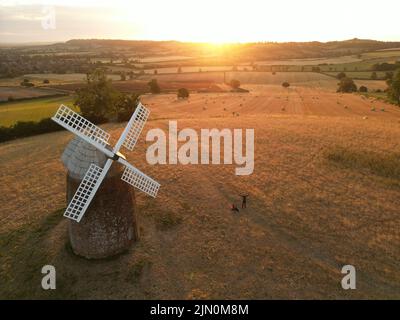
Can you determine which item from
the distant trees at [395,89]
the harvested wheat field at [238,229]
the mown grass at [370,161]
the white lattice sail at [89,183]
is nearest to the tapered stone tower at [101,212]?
the white lattice sail at [89,183]

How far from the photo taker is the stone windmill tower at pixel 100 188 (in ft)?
51.1

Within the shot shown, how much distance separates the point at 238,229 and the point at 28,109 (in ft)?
161

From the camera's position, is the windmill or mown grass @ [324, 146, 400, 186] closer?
the windmill

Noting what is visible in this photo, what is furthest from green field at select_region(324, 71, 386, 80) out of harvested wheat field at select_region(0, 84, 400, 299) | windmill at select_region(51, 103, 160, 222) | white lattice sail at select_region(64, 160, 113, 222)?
white lattice sail at select_region(64, 160, 113, 222)

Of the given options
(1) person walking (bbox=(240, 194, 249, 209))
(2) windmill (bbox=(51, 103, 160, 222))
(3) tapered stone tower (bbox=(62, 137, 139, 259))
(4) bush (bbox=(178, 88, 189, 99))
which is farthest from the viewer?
(4) bush (bbox=(178, 88, 189, 99))

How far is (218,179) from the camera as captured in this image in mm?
25844

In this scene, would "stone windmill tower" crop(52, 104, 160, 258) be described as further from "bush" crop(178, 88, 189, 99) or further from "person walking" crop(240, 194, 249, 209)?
"bush" crop(178, 88, 189, 99)

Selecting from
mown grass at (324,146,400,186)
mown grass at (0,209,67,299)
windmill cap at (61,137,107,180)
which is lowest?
mown grass at (0,209,67,299)

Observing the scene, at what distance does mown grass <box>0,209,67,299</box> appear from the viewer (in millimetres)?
16833

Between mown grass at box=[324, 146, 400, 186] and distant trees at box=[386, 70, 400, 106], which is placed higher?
distant trees at box=[386, 70, 400, 106]

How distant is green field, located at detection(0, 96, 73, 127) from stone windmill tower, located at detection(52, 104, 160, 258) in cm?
3556

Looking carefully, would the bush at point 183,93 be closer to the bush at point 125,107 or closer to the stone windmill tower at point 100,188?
the bush at point 125,107

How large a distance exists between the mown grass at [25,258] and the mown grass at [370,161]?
886 inches

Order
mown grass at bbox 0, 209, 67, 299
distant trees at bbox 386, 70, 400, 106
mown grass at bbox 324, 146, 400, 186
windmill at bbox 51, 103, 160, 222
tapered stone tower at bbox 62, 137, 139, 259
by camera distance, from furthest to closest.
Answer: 1. distant trees at bbox 386, 70, 400, 106
2. mown grass at bbox 324, 146, 400, 186
3. mown grass at bbox 0, 209, 67, 299
4. tapered stone tower at bbox 62, 137, 139, 259
5. windmill at bbox 51, 103, 160, 222
